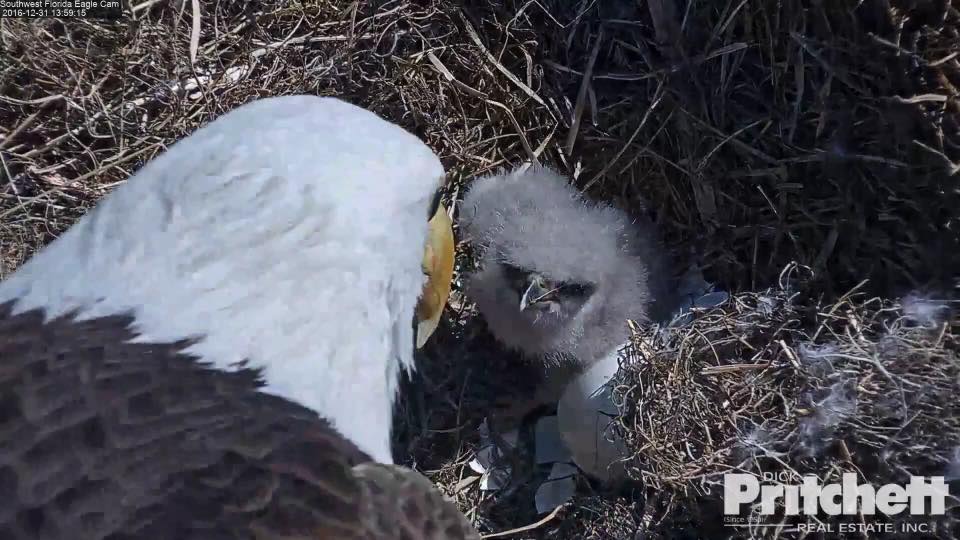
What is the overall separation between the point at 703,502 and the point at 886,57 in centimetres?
107

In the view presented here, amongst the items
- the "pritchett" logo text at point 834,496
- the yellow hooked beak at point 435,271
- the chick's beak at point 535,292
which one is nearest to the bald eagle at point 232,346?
the yellow hooked beak at point 435,271

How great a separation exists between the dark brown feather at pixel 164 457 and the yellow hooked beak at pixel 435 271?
1.44 feet

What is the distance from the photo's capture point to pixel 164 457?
1223mm

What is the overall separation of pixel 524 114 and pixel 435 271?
920 millimetres

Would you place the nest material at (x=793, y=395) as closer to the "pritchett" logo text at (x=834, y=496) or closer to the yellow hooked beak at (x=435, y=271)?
the "pritchett" logo text at (x=834, y=496)

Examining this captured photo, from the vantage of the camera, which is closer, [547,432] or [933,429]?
[933,429]

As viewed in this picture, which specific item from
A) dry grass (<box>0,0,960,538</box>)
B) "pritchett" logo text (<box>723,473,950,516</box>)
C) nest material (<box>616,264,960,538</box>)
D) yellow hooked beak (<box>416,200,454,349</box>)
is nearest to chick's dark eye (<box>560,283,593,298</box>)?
nest material (<box>616,264,960,538</box>)

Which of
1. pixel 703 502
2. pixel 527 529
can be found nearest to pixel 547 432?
pixel 527 529

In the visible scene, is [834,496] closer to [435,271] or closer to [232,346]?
[435,271]

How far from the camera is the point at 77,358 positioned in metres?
1.32

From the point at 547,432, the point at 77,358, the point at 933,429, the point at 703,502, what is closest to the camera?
the point at 77,358

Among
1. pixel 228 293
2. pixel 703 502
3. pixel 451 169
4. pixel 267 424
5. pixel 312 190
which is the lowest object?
pixel 703 502

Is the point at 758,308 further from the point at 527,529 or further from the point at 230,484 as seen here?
the point at 230,484

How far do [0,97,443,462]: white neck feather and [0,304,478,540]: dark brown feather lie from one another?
5cm
